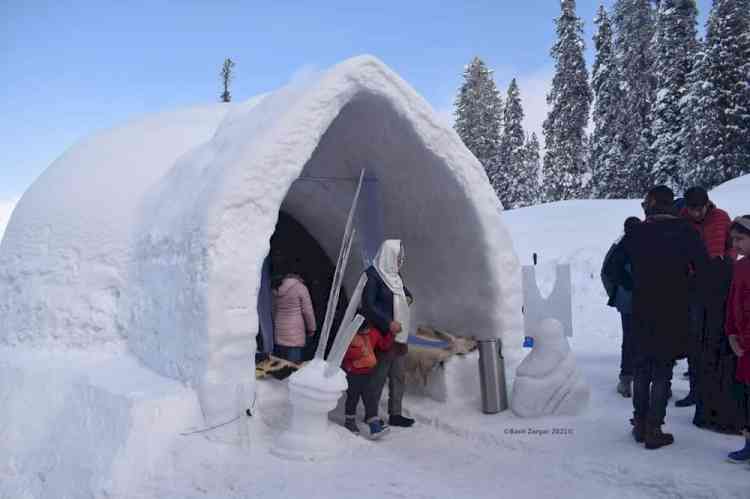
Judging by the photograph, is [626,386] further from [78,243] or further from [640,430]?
[78,243]

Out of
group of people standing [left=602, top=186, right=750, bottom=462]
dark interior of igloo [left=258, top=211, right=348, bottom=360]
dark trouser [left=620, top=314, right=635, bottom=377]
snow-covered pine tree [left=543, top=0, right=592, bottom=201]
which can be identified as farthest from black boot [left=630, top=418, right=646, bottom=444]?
snow-covered pine tree [left=543, top=0, right=592, bottom=201]

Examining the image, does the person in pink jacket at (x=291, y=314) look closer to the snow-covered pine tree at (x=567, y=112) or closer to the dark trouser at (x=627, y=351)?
the dark trouser at (x=627, y=351)

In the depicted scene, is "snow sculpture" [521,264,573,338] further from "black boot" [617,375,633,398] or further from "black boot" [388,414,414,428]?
"black boot" [388,414,414,428]

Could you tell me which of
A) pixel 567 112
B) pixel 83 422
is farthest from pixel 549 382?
pixel 567 112

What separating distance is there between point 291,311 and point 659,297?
10.3 feet

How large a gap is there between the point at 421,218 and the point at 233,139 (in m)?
2.19

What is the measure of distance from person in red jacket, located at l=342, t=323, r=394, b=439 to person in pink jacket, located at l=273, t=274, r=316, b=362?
3.93ft

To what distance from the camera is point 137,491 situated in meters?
3.60

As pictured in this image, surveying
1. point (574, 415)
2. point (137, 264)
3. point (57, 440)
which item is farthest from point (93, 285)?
point (574, 415)

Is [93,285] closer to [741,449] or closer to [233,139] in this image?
[233,139]

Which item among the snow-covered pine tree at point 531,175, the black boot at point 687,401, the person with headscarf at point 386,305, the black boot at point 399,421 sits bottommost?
the black boot at point 399,421

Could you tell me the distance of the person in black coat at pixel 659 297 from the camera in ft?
12.4

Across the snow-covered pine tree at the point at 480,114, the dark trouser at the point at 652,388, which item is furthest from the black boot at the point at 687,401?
the snow-covered pine tree at the point at 480,114

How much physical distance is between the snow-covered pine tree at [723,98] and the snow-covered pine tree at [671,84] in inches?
37.4
